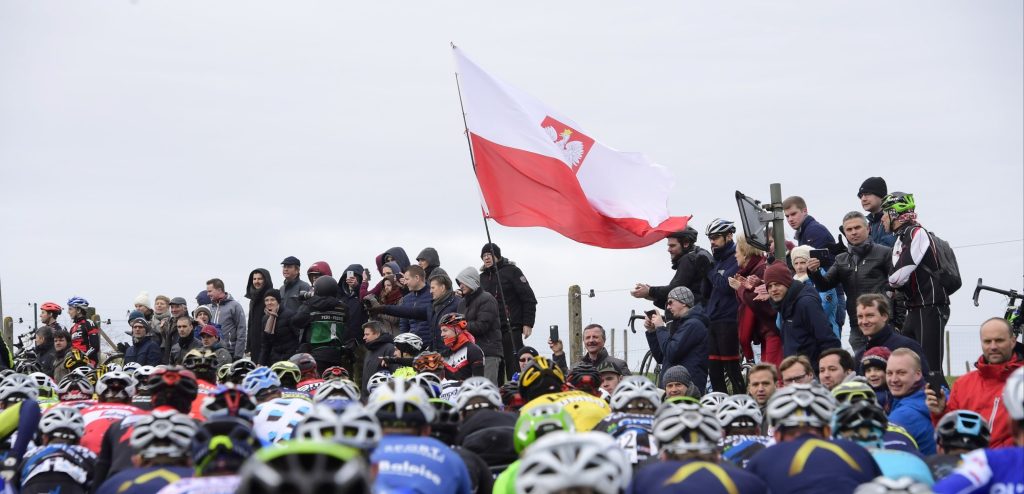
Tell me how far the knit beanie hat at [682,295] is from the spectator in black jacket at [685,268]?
1.44ft

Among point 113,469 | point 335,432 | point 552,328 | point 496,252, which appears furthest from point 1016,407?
point 552,328

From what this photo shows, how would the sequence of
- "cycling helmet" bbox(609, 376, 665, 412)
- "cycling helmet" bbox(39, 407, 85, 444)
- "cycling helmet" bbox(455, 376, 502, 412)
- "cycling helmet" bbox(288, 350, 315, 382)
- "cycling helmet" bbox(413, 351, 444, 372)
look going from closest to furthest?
1. "cycling helmet" bbox(39, 407, 85, 444)
2. "cycling helmet" bbox(609, 376, 665, 412)
3. "cycling helmet" bbox(455, 376, 502, 412)
4. "cycling helmet" bbox(413, 351, 444, 372)
5. "cycling helmet" bbox(288, 350, 315, 382)

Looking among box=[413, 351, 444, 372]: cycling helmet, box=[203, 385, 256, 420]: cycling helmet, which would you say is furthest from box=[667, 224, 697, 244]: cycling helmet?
box=[203, 385, 256, 420]: cycling helmet

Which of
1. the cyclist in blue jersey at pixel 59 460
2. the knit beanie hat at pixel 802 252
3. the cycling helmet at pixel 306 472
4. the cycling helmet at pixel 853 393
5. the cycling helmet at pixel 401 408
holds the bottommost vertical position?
the cyclist in blue jersey at pixel 59 460

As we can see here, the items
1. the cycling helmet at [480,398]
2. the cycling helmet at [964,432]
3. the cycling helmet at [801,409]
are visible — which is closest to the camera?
the cycling helmet at [801,409]

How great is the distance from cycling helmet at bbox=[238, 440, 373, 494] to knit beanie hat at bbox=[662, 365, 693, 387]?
10.5 m

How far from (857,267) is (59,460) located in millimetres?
9894

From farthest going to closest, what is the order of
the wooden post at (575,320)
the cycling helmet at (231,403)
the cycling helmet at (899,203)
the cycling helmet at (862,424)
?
1. the wooden post at (575,320)
2. the cycling helmet at (899,203)
3. the cycling helmet at (231,403)
4. the cycling helmet at (862,424)

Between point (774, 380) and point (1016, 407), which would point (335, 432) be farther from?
point (774, 380)

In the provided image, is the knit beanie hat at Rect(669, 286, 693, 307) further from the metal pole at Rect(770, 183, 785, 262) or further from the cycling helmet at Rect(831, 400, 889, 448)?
the cycling helmet at Rect(831, 400, 889, 448)

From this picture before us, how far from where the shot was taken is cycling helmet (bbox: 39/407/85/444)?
10.5m

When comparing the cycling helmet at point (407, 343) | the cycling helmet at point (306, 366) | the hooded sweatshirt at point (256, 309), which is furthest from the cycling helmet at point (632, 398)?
the hooded sweatshirt at point (256, 309)

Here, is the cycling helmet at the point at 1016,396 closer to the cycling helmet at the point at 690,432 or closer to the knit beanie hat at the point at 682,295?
the cycling helmet at the point at 690,432

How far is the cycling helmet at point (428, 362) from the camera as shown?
16.6 metres
